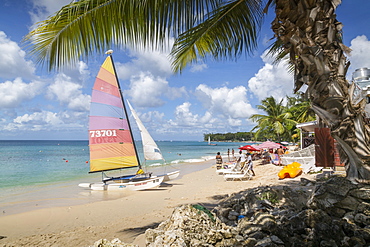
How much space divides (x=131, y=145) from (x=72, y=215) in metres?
5.88

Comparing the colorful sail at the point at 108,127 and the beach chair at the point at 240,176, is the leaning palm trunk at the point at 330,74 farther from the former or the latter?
the colorful sail at the point at 108,127

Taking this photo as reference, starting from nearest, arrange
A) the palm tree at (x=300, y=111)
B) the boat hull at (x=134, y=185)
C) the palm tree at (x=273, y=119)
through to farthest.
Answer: the boat hull at (x=134, y=185) < the palm tree at (x=300, y=111) < the palm tree at (x=273, y=119)

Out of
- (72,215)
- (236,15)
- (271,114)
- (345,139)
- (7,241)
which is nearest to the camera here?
(345,139)

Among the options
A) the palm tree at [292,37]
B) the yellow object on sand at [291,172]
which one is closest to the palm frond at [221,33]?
the palm tree at [292,37]

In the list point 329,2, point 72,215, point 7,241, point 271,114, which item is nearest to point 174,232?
point 329,2

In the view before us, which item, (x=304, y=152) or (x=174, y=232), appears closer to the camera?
(x=174, y=232)

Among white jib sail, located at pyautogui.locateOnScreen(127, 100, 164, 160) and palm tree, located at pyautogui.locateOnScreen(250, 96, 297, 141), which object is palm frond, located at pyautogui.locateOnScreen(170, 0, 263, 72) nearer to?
white jib sail, located at pyautogui.locateOnScreen(127, 100, 164, 160)

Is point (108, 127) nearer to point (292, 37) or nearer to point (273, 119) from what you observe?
point (292, 37)

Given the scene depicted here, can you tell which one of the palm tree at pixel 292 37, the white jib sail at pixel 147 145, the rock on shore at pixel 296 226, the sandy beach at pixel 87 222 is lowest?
the sandy beach at pixel 87 222

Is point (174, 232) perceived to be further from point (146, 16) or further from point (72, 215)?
point (72, 215)

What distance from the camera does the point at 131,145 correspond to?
13.4 meters

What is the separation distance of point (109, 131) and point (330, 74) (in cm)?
1105

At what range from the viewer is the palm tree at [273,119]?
89.0 ft

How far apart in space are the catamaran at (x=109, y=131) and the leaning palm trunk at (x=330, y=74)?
30.7 feet
